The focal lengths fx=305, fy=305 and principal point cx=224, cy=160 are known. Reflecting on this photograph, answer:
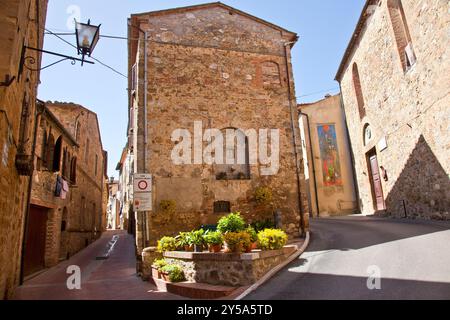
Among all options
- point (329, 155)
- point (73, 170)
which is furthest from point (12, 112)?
point (329, 155)

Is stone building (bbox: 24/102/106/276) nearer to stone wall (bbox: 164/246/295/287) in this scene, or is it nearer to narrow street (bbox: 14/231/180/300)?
narrow street (bbox: 14/231/180/300)

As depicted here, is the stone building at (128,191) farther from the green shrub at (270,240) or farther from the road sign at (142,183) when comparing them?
the green shrub at (270,240)

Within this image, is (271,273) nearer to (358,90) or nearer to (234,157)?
(234,157)

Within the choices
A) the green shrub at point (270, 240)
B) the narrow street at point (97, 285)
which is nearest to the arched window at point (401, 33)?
the green shrub at point (270, 240)

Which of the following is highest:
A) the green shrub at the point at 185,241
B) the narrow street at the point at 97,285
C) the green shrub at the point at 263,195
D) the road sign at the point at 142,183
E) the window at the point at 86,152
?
the window at the point at 86,152

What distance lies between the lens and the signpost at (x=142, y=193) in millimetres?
8234

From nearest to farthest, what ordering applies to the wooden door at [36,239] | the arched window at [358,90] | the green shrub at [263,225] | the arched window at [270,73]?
the green shrub at [263,225]
the wooden door at [36,239]
the arched window at [270,73]
the arched window at [358,90]

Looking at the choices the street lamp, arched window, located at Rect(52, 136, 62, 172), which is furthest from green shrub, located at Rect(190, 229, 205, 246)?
arched window, located at Rect(52, 136, 62, 172)

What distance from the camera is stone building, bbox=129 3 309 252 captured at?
973 centimetres

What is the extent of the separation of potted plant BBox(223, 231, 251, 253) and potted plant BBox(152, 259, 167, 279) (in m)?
2.15

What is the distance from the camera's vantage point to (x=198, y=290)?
5941 mm

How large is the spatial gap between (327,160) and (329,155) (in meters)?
0.35

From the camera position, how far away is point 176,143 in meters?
10.0

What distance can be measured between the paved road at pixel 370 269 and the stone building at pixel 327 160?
9625 mm
